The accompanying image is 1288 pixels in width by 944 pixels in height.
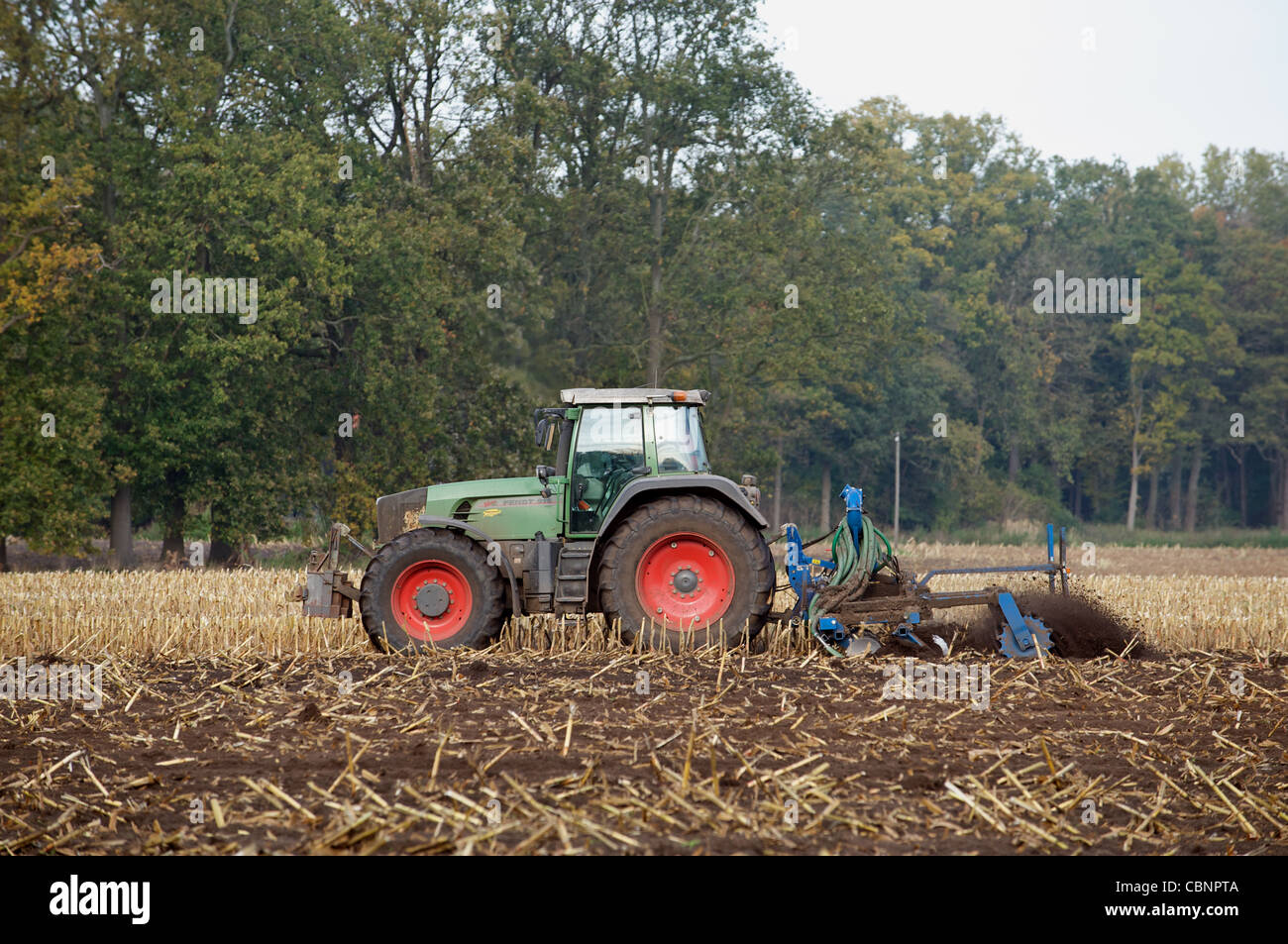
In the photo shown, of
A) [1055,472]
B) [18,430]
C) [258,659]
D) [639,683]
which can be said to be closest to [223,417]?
[18,430]

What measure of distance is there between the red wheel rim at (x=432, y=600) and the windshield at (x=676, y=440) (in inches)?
85.1

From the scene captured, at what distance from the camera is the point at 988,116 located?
208 feet

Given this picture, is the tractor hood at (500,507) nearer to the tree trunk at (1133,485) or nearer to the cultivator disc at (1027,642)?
the cultivator disc at (1027,642)

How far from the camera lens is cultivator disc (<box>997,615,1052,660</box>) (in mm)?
10664

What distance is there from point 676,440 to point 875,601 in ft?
7.74

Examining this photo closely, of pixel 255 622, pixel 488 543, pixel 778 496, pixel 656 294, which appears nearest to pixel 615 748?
pixel 488 543

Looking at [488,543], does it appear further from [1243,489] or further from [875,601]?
[1243,489]

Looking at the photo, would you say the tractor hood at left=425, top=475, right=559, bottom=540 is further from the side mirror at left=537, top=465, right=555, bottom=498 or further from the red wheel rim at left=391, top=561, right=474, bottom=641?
the red wheel rim at left=391, top=561, right=474, bottom=641

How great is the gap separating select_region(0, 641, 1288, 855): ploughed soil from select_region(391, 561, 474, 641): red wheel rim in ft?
1.70

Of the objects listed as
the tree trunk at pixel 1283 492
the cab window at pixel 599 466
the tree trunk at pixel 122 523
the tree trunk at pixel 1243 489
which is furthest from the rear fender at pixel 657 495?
the tree trunk at pixel 1243 489

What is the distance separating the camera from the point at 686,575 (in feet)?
36.1
